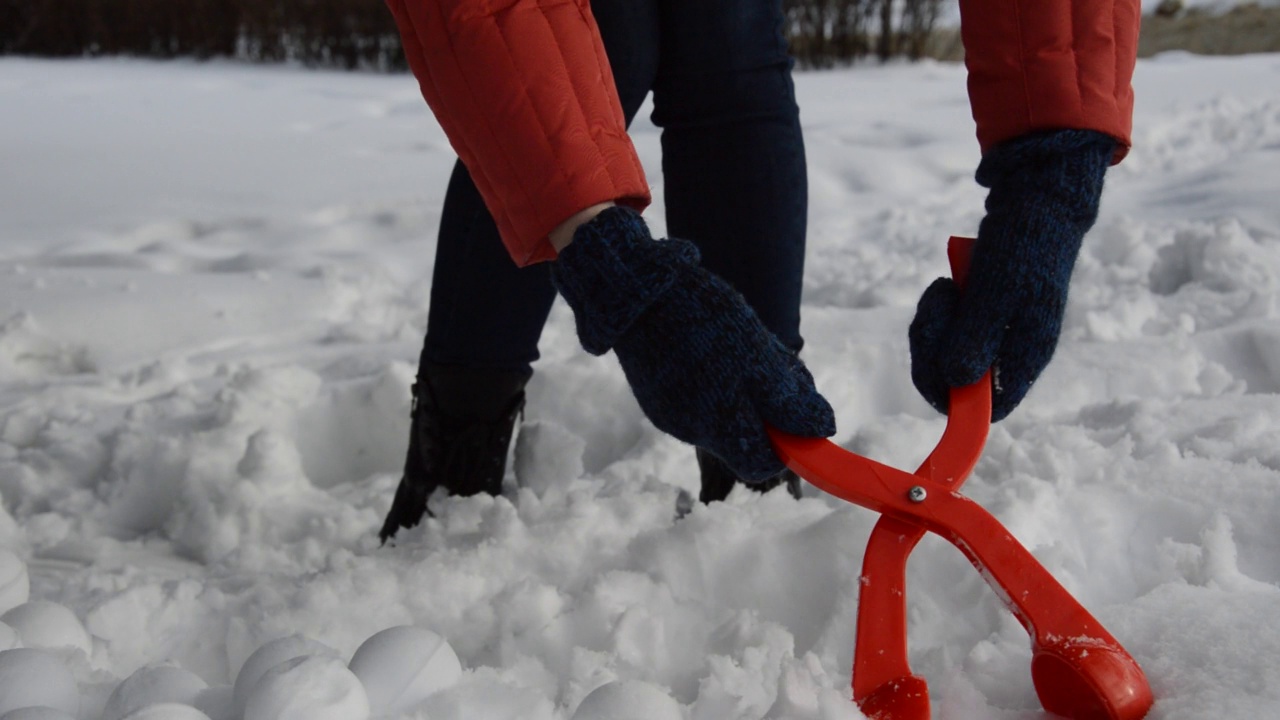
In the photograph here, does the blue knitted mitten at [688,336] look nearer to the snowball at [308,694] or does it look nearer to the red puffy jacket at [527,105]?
the red puffy jacket at [527,105]

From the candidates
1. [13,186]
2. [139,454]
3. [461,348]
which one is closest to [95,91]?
[13,186]

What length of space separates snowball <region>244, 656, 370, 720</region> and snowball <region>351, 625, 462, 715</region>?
17mm

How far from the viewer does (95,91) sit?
16.2ft

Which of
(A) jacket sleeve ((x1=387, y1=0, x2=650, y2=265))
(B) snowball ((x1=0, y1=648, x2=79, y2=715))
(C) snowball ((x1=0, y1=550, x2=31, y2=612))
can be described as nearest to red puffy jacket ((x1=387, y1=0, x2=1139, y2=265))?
(A) jacket sleeve ((x1=387, y1=0, x2=650, y2=265))

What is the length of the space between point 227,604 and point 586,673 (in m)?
0.42

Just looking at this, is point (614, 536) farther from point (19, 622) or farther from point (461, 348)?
point (19, 622)

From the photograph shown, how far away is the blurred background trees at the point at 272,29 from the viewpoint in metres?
6.07

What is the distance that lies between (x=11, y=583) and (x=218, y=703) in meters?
0.39

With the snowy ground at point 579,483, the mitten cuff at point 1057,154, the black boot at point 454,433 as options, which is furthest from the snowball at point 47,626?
the mitten cuff at point 1057,154

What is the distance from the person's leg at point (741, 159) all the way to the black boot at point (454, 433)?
25 cm

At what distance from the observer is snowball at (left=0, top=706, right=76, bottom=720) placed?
733mm

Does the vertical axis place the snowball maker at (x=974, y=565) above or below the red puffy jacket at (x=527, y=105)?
below

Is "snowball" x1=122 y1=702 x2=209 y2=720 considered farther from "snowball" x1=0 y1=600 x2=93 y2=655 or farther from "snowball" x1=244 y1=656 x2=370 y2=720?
"snowball" x1=0 y1=600 x2=93 y2=655

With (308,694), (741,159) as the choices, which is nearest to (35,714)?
(308,694)
